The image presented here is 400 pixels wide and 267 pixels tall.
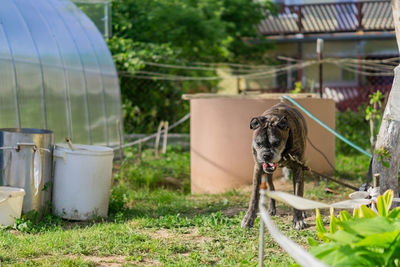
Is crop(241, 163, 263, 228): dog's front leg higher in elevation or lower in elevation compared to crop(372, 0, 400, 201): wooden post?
lower

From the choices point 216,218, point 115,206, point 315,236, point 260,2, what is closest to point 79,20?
point 115,206

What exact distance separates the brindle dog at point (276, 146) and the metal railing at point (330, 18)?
14.3 meters

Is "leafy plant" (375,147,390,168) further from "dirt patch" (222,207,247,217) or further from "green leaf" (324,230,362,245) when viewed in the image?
"green leaf" (324,230,362,245)

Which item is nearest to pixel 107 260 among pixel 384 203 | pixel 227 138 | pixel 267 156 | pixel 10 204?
pixel 10 204

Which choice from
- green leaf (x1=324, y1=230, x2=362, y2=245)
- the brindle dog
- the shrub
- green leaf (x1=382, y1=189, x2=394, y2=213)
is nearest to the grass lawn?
the brindle dog

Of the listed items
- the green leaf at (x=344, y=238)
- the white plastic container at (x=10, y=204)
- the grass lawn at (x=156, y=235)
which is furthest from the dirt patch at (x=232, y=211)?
the green leaf at (x=344, y=238)

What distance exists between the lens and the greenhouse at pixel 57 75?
7664 millimetres

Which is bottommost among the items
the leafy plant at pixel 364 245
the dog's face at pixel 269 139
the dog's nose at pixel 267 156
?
the leafy plant at pixel 364 245

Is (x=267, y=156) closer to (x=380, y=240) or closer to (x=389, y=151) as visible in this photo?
(x=389, y=151)

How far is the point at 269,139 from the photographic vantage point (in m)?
5.39

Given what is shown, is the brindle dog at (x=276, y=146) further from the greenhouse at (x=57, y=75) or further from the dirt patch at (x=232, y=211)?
the greenhouse at (x=57, y=75)

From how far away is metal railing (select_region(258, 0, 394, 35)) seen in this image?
19.6 metres

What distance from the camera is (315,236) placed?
525 cm

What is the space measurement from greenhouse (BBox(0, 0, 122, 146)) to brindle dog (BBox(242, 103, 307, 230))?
336cm
